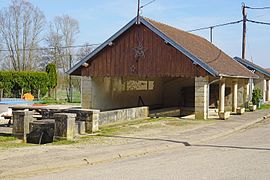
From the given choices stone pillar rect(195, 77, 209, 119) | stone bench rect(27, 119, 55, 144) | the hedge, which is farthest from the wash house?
the hedge

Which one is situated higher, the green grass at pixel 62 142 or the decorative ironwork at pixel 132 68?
the decorative ironwork at pixel 132 68

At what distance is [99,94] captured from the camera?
22.8 meters

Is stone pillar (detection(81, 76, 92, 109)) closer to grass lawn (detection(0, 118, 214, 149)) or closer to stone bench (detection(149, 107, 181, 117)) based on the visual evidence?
stone bench (detection(149, 107, 181, 117))

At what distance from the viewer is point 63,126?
438 inches

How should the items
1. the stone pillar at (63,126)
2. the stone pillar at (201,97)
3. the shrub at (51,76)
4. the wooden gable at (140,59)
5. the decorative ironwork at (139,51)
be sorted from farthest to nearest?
the shrub at (51,76)
the decorative ironwork at (139,51)
the wooden gable at (140,59)
the stone pillar at (201,97)
the stone pillar at (63,126)

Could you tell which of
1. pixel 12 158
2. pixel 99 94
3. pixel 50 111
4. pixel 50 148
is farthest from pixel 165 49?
pixel 12 158

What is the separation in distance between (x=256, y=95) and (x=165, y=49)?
11117mm

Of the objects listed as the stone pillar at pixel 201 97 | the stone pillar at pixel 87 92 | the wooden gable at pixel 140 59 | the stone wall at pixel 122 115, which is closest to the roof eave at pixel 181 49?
the wooden gable at pixel 140 59

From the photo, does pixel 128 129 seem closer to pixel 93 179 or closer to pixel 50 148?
pixel 50 148

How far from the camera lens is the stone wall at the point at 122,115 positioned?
15.0 meters

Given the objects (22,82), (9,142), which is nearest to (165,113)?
(9,142)

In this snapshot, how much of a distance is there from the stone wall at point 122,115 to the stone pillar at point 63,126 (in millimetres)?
3535

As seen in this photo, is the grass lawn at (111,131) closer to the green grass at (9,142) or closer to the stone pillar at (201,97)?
the green grass at (9,142)

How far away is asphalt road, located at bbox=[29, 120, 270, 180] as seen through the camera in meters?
7.16
